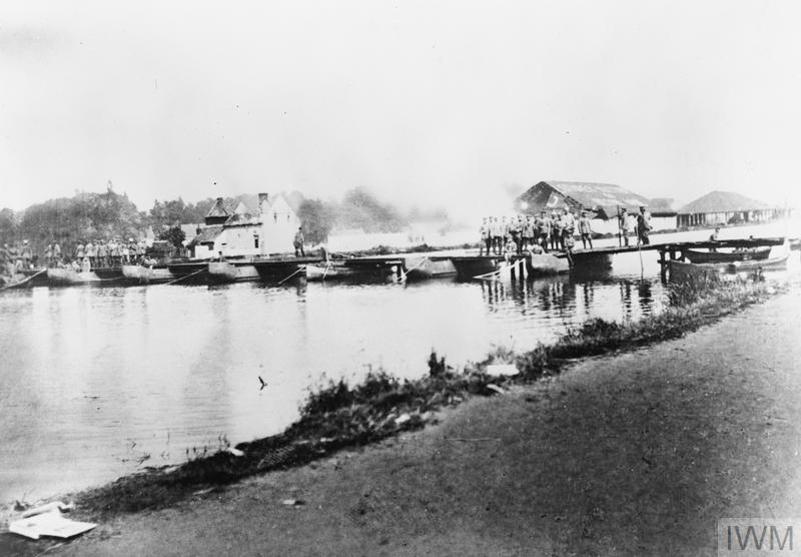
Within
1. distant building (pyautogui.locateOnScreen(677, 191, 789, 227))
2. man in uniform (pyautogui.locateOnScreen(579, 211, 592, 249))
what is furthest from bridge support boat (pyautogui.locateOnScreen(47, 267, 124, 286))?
distant building (pyautogui.locateOnScreen(677, 191, 789, 227))

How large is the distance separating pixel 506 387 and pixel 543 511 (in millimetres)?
1092

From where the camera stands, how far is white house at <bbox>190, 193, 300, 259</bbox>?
4457mm

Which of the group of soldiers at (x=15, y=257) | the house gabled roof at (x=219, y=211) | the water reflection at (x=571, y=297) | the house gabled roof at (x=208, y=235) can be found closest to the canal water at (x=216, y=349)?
the water reflection at (x=571, y=297)

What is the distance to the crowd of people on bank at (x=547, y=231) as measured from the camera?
4363 millimetres

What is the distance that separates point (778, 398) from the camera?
3.54 meters

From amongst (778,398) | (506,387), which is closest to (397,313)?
(506,387)

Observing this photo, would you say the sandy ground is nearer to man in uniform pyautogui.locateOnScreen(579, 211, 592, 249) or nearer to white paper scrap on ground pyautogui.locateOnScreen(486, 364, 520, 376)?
white paper scrap on ground pyautogui.locateOnScreen(486, 364, 520, 376)

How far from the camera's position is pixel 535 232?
463 cm

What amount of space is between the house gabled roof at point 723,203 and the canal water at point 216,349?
0.19 metres

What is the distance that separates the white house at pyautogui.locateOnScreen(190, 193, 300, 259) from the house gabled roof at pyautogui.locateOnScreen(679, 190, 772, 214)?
2930mm

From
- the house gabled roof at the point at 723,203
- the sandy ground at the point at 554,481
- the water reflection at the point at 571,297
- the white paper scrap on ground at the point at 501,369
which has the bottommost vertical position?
the sandy ground at the point at 554,481

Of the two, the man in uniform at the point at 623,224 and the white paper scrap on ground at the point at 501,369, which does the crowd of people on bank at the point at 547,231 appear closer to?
the man in uniform at the point at 623,224

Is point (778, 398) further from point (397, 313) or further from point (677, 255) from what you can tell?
point (397, 313)

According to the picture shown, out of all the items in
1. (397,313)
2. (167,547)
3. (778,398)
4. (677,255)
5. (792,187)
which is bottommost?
(167,547)
